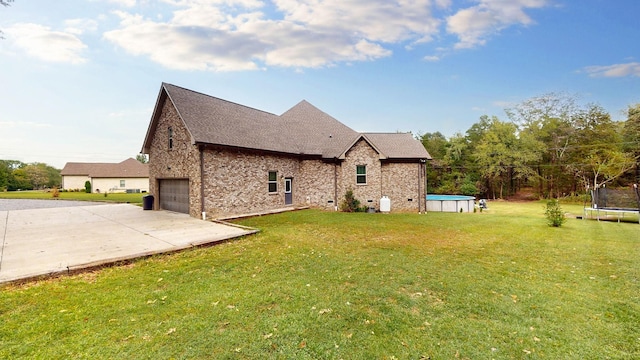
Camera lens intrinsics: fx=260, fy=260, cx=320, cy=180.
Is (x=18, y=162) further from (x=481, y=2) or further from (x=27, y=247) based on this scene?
(x=481, y=2)

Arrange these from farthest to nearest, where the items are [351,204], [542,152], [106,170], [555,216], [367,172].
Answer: [106,170] < [542,152] < [367,172] < [351,204] < [555,216]

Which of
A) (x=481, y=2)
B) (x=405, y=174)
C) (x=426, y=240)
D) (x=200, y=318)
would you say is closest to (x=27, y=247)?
(x=200, y=318)

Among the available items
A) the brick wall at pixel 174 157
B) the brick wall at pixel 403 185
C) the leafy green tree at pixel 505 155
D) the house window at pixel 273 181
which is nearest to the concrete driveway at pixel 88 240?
the brick wall at pixel 174 157

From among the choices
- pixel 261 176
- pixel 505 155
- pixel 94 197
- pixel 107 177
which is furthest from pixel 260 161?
pixel 107 177

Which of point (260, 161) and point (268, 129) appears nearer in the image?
point (260, 161)

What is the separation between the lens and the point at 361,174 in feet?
58.0

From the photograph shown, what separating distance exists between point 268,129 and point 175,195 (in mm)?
6875

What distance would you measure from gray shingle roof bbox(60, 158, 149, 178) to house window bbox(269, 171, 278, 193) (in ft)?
127

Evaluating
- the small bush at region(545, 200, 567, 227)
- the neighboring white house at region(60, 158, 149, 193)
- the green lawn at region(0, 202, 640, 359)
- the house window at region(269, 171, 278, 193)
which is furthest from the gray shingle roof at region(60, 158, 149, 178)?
the small bush at region(545, 200, 567, 227)

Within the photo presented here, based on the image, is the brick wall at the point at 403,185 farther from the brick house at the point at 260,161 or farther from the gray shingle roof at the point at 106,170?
the gray shingle roof at the point at 106,170

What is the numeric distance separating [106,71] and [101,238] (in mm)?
14490

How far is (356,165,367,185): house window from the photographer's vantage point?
57.9 feet

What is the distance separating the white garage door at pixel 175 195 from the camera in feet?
45.7

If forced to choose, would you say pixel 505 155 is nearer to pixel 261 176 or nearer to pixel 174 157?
pixel 261 176
